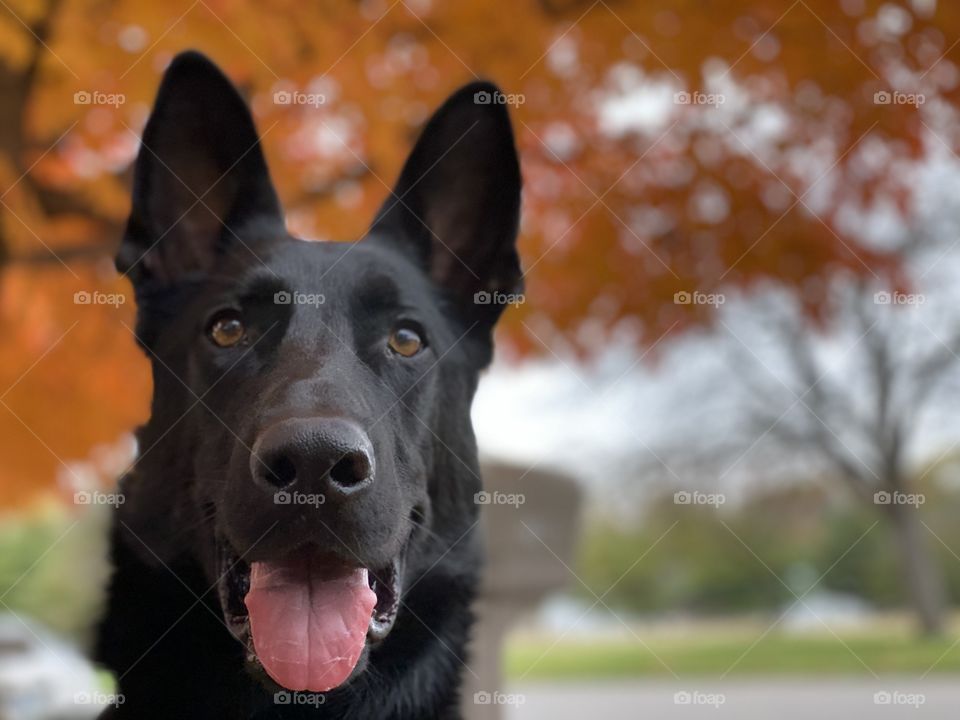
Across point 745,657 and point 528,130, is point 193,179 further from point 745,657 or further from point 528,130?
→ point 745,657

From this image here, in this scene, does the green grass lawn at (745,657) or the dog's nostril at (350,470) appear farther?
the green grass lawn at (745,657)

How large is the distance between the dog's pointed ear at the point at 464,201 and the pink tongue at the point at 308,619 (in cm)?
52

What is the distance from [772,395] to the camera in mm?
13930

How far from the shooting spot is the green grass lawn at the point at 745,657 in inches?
458

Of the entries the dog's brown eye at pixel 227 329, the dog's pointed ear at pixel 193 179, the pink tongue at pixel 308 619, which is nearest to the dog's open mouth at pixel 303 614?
the pink tongue at pixel 308 619

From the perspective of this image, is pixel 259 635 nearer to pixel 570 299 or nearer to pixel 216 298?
pixel 216 298

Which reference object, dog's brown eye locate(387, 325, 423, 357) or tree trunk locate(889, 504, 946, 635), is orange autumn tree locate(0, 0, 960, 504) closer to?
dog's brown eye locate(387, 325, 423, 357)

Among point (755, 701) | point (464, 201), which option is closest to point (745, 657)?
point (755, 701)

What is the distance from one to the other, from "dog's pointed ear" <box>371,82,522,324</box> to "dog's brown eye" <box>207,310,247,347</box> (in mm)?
270

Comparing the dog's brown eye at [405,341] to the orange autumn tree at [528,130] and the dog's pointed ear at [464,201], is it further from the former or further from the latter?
the orange autumn tree at [528,130]

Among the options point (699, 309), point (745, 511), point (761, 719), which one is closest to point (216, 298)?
point (699, 309)

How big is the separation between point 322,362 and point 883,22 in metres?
3.71

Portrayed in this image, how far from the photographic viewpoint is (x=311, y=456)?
118 cm

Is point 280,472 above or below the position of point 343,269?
below
